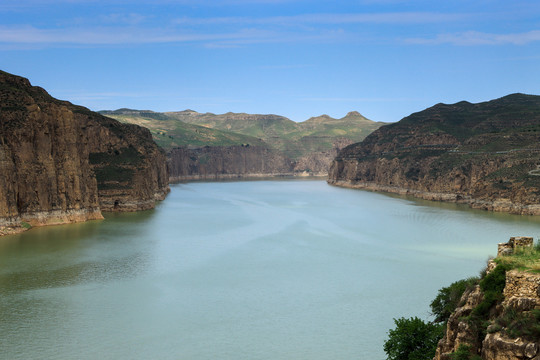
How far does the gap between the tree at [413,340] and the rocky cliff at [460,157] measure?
2747 inches

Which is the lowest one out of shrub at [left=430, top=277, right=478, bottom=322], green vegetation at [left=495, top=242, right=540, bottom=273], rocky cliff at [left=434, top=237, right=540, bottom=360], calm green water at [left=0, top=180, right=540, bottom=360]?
calm green water at [left=0, top=180, right=540, bottom=360]

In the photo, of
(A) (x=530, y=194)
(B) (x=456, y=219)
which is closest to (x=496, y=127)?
(A) (x=530, y=194)

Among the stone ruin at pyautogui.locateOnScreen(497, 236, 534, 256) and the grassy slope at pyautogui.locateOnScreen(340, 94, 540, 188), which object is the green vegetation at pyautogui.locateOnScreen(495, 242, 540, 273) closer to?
the stone ruin at pyautogui.locateOnScreen(497, 236, 534, 256)

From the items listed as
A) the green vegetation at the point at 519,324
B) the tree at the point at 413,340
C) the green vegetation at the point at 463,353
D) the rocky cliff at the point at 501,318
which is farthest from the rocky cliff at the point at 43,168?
the green vegetation at the point at 519,324

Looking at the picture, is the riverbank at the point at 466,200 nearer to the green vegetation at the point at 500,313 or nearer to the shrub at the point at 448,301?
the shrub at the point at 448,301

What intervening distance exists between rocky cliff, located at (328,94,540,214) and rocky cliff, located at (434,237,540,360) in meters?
76.0

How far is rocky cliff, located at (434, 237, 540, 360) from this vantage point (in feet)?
42.1

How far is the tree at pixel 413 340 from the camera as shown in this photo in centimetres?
2110

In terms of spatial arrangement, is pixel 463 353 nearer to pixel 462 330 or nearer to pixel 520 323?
pixel 462 330

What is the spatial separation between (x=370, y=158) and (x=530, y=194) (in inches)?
3366

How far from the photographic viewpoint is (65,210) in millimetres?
67125

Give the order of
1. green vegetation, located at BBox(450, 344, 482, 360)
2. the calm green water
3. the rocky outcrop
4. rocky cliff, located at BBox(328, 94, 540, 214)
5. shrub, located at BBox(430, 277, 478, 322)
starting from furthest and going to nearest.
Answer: rocky cliff, located at BBox(328, 94, 540, 214) → the calm green water → shrub, located at BBox(430, 277, 478, 322) → the rocky outcrop → green vegetation, located at BBox(450, 344, 482, 360)

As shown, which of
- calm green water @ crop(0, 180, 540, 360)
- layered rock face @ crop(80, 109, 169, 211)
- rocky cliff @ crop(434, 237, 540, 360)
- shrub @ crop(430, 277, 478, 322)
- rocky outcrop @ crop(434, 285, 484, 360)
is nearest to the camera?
rocky cliff @ crop(434, 237, 540, 360)

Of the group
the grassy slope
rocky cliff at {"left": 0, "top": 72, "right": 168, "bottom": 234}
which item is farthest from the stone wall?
the grassy slope
